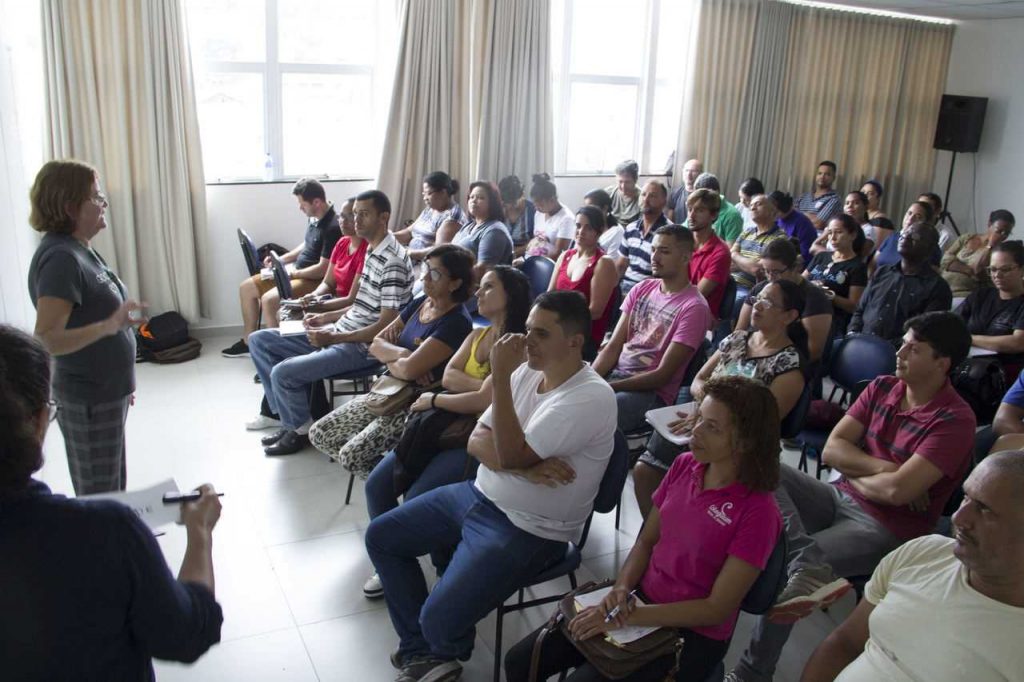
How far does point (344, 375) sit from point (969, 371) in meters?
3.02

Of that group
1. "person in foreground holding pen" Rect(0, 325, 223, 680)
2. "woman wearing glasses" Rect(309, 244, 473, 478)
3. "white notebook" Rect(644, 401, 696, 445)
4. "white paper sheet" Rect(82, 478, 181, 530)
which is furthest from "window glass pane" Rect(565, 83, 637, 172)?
"person in foreground holding pen" Rect(0, 325, 223, 680)

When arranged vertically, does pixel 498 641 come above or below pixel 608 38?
below

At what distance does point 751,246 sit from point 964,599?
4152 millimetres

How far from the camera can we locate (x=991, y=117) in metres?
8.84

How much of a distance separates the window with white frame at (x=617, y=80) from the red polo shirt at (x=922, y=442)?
17.4 feet

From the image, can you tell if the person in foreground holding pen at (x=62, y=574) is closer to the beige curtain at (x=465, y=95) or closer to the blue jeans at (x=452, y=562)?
the blue jeans at (x=452, y=562)

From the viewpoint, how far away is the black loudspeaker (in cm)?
873

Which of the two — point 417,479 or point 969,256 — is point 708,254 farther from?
point 969,256

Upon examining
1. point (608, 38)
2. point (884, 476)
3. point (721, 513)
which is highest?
point (608, 38)

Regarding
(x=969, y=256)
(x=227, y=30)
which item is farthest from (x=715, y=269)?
(x=227, y=30)

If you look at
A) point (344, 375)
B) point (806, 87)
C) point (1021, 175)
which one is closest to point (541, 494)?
point (344, 375)

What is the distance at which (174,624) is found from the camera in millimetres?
1275

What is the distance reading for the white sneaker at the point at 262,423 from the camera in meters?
4.44

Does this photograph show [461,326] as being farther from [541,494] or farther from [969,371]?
[969,371]
